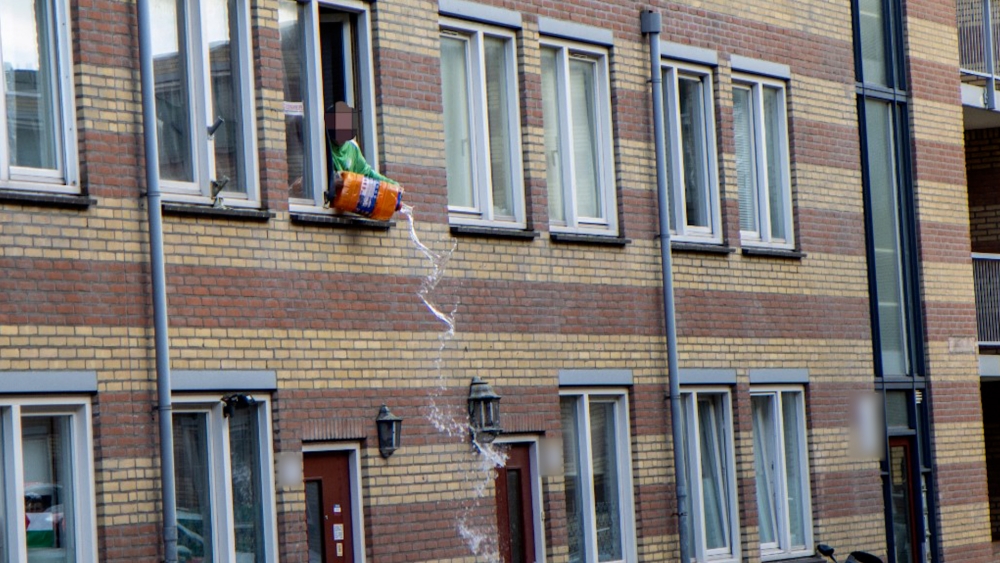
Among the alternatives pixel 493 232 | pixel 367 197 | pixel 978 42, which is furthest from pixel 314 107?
pixel 978 42

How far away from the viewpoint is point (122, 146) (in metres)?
12.6

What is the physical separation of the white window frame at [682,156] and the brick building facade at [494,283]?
0.13ft

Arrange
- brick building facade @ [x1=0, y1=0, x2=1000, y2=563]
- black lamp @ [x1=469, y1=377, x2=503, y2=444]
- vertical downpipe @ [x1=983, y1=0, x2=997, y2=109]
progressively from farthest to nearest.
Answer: vertical downpipe @ [x1=983, y1=0, x2=997, y2=109]
black lamp @ [x1=469, y1=377, x2=503, y2=444]
brick building facade @ [x1=0, y1=0, x2=1000, y2=563]

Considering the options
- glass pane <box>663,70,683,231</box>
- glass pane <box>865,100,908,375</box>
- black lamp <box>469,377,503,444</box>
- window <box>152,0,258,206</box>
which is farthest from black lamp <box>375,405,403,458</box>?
glass pane <box>865,100,908,375</box>

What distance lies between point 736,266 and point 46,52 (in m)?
8.85

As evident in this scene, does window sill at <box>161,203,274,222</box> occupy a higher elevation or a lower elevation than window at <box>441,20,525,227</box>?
lower

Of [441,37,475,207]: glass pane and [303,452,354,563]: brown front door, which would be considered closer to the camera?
[303,452,354,563]: brown front door

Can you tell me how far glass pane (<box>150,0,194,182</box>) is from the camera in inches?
519

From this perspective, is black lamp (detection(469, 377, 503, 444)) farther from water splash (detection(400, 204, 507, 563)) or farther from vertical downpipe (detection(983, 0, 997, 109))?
vertical downpipe (detection(983, 0, 997, 109))

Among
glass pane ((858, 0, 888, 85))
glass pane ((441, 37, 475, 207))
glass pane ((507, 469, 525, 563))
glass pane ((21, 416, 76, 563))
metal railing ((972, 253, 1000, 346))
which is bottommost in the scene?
glass pane ((507, 469, 525, 563))

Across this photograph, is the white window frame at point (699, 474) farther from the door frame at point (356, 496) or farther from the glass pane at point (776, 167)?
the door frame at point (356, 496)

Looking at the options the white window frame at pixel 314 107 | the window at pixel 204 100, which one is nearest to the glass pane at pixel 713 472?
the white window frame at pixel 314 107

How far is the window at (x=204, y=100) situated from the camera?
1322 centimetres

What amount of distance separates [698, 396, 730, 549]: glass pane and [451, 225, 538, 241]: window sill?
11.3ft
